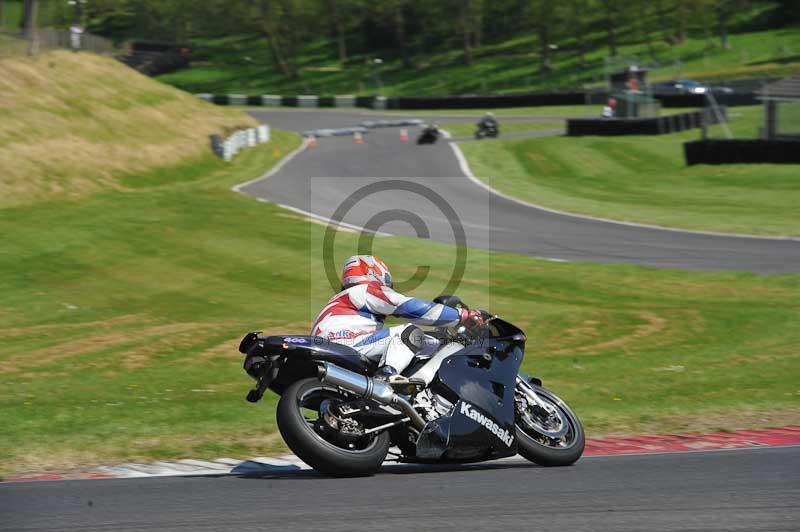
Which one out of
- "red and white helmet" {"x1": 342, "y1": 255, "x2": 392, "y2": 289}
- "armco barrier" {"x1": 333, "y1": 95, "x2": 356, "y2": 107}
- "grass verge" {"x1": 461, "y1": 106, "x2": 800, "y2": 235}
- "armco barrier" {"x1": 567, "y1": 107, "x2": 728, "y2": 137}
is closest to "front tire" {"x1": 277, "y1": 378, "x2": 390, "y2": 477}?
"red and white helmet" {"x1": 342, "y1": 255, "x2": 392, "y2": 289}

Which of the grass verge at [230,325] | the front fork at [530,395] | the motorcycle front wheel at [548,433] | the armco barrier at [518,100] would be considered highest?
the armco barrier at [518,100]

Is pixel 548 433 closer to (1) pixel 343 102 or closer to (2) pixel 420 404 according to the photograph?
(2) pixel 420 404

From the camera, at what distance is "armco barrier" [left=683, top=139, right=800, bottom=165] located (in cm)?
3741

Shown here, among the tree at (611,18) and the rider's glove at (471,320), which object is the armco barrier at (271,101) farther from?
the rider's glove at (471,320)

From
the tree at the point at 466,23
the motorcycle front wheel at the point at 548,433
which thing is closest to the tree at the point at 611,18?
the tree at the point at 466,23

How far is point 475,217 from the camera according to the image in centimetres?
3177

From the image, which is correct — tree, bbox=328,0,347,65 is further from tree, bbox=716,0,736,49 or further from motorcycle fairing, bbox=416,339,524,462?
motorcycle fairing, bbox=416,339,524,462

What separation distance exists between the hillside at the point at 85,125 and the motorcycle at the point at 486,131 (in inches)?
461

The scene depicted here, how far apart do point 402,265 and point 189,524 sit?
693 inches

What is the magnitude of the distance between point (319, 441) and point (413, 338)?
4.18ft

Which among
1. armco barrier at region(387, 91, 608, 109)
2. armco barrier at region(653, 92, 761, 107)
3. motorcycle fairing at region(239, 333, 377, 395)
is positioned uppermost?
armco barrier at region(387, 91, 608, 109)

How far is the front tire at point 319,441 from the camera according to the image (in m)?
7.42

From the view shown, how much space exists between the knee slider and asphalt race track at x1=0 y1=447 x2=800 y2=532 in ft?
3.12

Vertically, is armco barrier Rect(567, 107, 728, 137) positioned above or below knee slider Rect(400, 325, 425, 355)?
above
